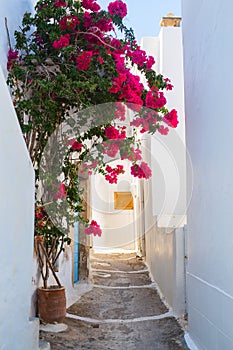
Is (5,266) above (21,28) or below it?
below

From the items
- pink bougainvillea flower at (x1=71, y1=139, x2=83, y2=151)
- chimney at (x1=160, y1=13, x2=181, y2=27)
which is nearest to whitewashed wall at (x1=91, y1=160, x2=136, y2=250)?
chimney at (x1=160, y1=13, x2=181, y2=27)

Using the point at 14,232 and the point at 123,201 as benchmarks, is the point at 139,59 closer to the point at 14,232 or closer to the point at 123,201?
the point at 14,232

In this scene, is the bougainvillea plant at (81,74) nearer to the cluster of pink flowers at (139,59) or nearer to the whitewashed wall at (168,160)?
the cluster of pink flowers at (139,59)

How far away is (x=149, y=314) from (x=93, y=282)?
292 centimetres

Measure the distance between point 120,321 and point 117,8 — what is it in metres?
4.07

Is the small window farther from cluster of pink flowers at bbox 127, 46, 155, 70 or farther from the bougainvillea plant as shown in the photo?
cluster of pink flowers at bbox 127, 46, 155, 70

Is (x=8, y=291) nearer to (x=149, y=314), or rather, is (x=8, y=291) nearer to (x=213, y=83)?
(x=213, y=83)

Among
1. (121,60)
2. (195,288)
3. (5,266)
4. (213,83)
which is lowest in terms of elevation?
(195,288)

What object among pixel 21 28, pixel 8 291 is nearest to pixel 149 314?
pixel 8 291

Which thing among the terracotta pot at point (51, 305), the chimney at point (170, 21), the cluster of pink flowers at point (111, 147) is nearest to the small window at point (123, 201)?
the chimney at point (170, 21)

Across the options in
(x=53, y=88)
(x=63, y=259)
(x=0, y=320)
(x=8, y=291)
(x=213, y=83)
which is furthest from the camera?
(x=63, y=259)

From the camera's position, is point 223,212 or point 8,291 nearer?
point 8,291

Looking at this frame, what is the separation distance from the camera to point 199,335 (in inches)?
140

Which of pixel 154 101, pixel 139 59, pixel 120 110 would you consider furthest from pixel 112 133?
pixel 139 59
